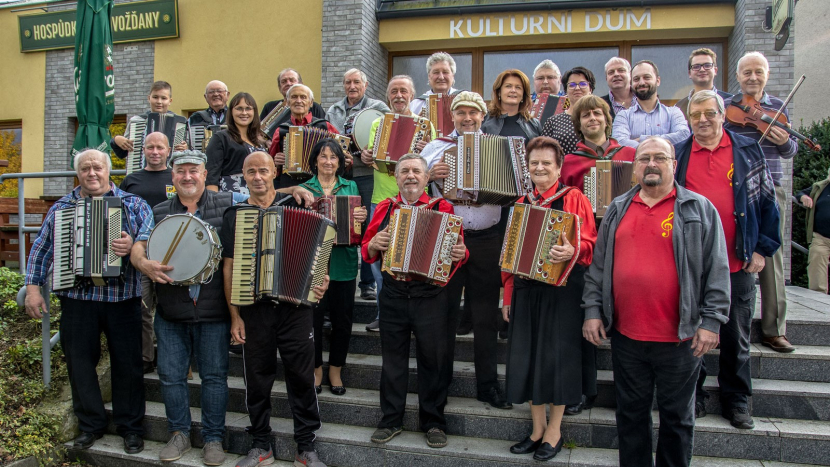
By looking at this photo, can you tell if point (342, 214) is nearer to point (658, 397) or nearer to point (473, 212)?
point (473, 212)

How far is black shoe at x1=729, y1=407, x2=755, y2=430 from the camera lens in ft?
12.4

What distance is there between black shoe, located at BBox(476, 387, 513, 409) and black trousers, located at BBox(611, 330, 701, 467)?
97 centimetres

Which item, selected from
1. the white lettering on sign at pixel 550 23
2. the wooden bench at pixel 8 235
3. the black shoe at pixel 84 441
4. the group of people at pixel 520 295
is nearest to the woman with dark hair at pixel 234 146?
the group of people at pixel 520 295

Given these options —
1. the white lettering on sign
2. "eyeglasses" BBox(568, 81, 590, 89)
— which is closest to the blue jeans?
"eyeglasses" BBox(568, 81, 590, 89)

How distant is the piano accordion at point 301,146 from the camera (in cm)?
481

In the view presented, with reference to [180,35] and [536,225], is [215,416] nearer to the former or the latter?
[536,225]

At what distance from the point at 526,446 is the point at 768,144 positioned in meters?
2.94

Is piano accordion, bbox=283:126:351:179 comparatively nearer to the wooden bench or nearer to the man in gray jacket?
the man in gray jacket

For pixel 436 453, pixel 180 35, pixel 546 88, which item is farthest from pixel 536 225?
pixel 180 35

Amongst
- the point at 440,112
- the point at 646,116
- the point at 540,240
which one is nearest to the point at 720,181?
the point at 646,116

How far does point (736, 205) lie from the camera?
3734 mm

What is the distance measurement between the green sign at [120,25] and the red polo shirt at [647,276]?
31.7 feet

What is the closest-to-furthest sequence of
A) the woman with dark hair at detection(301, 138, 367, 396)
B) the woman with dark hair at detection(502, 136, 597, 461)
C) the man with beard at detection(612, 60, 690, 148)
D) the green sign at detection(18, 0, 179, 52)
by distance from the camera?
the woman with dark hair at detection(502, 136, 597, 461) → the woman with dark hair at detection(301, 138, 367, 396) → the man with beard at detection(612, 60, 690, 148) → the green sign at detection(18, 0, 179, 52)

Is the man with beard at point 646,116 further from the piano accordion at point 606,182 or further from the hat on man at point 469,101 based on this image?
the hat on man at point 469,101
